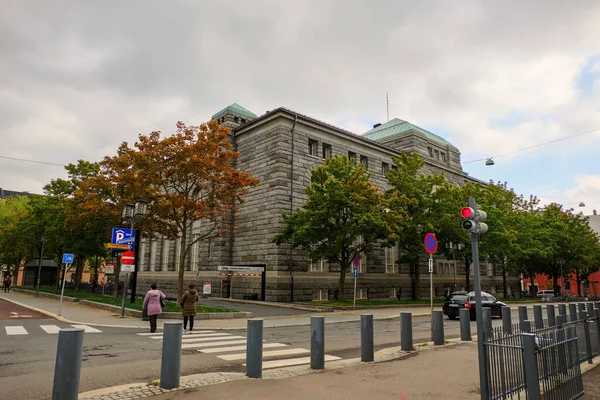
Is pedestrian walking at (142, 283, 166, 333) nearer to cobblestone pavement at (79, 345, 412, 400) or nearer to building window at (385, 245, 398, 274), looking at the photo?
cobblestone pavement at (79, 345, 412, 400)

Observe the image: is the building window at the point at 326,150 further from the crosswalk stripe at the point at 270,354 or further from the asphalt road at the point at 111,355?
the crosswalk stripe at the point at 270,354

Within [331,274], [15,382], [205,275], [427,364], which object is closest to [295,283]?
[331,274]

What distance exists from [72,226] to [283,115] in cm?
1723

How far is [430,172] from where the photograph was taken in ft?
151

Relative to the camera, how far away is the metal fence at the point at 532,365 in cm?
511

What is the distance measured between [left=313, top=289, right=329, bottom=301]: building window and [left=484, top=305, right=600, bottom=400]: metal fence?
82.6 feet

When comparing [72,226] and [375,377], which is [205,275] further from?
[375,377]

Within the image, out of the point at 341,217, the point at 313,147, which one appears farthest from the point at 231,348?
the point at 313,147

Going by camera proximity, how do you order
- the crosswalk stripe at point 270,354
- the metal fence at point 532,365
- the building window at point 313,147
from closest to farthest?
the metal fence at point 532,365 → the crosswalk stripe at point 270,354 → the building window at point 313,147

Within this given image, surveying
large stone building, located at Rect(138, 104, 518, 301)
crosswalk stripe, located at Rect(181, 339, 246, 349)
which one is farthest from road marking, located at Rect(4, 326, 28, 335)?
large stone building, located at Rect(138, 104, 518, 301)

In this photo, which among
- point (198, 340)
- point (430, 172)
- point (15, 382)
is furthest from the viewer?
point (430, 172)

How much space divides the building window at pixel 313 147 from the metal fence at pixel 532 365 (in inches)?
1139

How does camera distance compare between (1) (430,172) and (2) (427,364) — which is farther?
(1) (430,172)

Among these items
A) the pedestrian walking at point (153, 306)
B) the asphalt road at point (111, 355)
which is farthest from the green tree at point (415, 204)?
the pedestrian walking at point (153, 306)
